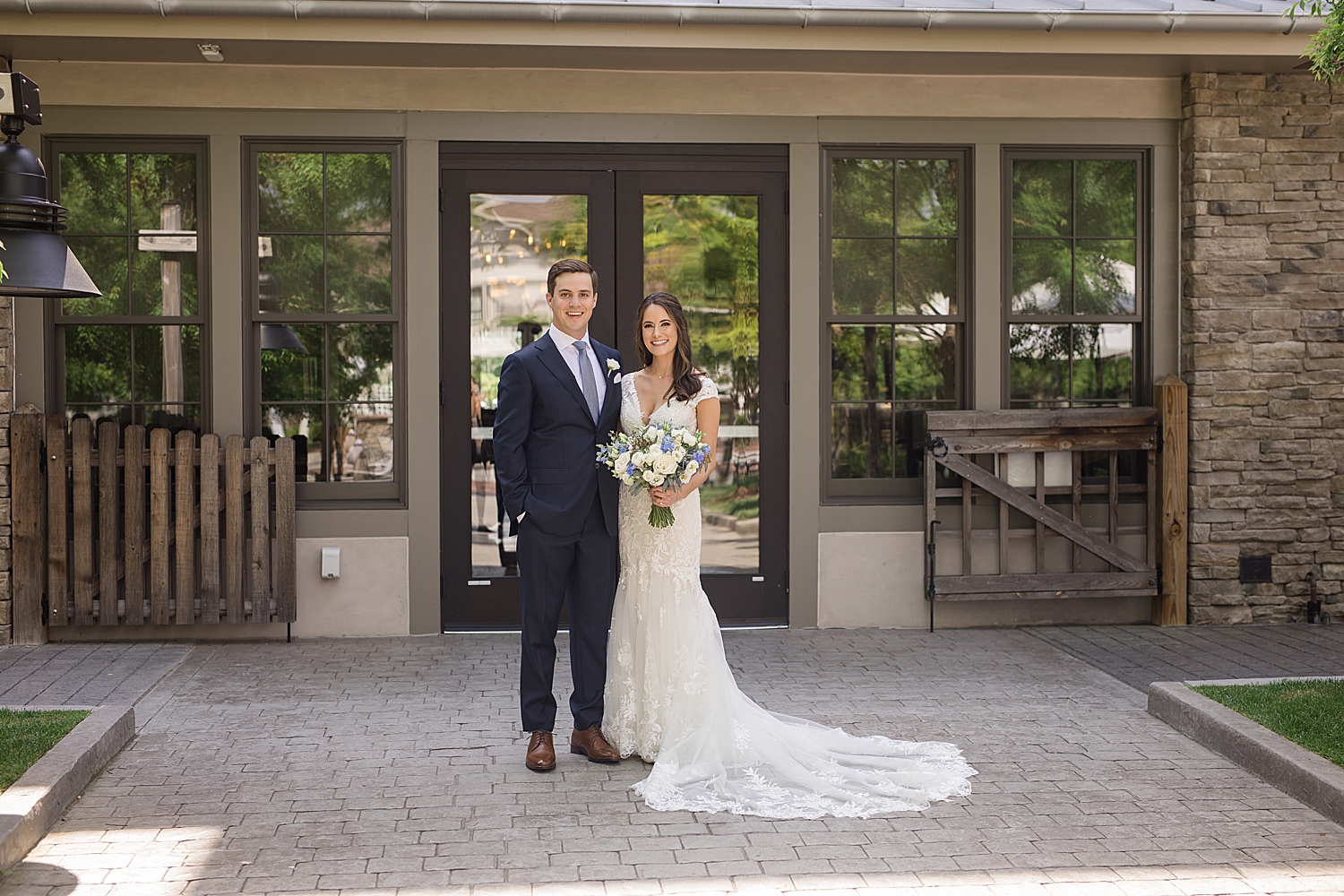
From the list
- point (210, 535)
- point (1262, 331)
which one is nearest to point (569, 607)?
point (210, 535)

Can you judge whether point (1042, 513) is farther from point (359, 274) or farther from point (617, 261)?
point (359, 274)

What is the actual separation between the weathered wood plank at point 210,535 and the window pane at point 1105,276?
217 inches

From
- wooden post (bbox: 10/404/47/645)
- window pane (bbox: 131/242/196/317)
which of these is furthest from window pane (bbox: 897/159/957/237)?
wooden post (bbox: 10/404/47/645)

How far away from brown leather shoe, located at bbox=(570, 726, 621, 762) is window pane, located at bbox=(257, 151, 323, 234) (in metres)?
3.93

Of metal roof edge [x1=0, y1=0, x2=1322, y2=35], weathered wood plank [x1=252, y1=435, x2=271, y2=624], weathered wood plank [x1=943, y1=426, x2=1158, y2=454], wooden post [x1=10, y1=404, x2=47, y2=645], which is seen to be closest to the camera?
metal roof edge [x1=0, y1=0, x2=1322, y2=35]

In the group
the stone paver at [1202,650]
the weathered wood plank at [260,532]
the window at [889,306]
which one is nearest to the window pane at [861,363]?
the window at [889,306]

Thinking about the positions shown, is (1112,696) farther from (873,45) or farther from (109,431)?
(109,431)

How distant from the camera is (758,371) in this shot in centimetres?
780

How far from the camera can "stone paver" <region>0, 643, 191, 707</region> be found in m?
5.95

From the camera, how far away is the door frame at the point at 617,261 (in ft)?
24.8

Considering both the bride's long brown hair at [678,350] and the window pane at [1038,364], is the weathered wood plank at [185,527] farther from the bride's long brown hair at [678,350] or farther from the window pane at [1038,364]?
the window pane at [1038,364]

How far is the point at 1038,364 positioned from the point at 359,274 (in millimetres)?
4394

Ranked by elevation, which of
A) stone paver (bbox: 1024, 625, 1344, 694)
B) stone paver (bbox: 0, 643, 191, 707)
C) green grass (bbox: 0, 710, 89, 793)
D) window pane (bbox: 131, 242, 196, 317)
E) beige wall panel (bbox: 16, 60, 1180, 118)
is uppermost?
beige wall panel (bbox: 16, 60, 1180, 118)

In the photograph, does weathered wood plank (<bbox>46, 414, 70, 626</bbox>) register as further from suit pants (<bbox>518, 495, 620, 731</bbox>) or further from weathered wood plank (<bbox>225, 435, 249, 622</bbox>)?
suit pants (<bbox>518, 495, 620, 731</bbox>)
